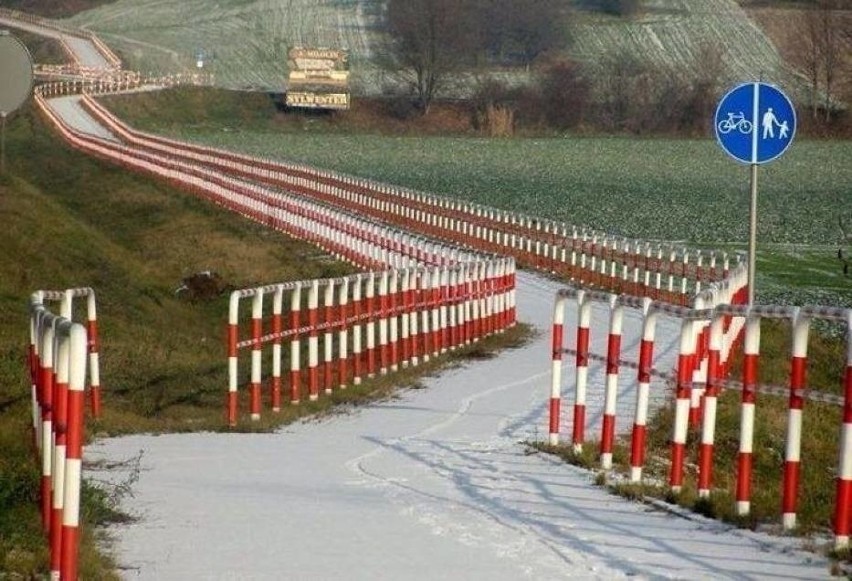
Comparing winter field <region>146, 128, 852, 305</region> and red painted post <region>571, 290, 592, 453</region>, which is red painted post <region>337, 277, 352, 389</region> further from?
winter field <region>146, 128, 852, 305</region>

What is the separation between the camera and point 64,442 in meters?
9.71

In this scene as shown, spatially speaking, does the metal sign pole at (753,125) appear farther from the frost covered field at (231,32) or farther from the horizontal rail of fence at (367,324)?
the frost covered field at (231,32)

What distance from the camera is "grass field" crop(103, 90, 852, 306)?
59188mm

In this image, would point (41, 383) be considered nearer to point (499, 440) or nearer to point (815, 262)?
point (499, 440)

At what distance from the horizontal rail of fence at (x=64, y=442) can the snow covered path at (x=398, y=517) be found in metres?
0.59

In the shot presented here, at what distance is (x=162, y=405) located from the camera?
22141 millimetres

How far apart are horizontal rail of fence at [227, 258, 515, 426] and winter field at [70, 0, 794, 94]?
4490 inches

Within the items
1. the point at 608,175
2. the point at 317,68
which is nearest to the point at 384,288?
the point at 608,175

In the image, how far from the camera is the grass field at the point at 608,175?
59.2 meters

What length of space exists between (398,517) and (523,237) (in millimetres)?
37463

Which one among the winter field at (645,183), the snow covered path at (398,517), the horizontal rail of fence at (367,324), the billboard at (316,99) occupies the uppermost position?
the snow covered path at (398,517)

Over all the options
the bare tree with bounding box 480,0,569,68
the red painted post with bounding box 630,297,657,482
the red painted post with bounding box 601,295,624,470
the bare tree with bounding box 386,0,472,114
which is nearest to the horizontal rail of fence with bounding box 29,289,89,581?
the red painted post with bounding box 630,297,657,482

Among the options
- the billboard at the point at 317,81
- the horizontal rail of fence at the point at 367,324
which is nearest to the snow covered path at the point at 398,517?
the horizontal rail of fence at the point at 367,324

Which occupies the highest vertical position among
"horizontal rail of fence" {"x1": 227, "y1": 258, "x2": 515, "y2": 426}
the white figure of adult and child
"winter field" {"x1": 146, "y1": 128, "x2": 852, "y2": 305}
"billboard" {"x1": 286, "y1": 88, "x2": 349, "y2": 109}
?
the white figure of adult and child
